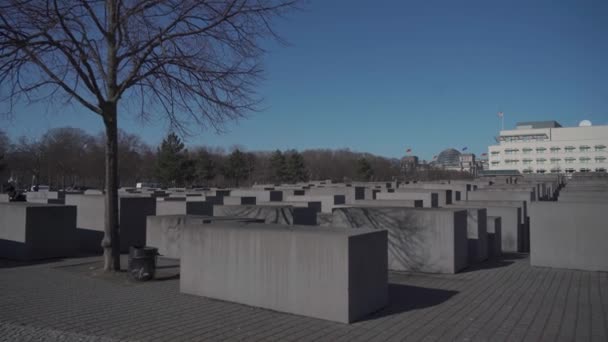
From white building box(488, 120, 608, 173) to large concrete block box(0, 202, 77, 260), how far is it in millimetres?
99677

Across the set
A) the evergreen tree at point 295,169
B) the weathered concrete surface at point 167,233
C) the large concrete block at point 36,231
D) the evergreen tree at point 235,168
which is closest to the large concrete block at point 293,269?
the weathered concrete surface at point 167,233

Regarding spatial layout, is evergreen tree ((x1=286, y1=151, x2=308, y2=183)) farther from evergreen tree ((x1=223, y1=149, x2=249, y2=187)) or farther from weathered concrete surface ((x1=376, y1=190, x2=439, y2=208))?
weathered concrete surface ((x1=376, y1=190, x2=439, y2=208))

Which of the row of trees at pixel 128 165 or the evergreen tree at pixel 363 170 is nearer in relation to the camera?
the row of trees at pixel 128 165

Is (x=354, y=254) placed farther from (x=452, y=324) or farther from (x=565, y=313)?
(x=565, y=313)

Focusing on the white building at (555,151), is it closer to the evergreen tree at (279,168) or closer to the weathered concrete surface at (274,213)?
the evergreen tree at (279,168)

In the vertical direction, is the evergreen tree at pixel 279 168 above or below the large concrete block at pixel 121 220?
above

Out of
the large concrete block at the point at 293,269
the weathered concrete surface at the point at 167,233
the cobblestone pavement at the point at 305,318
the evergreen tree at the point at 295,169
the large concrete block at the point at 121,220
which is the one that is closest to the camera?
the cobblestone pavement at the point at 305,318

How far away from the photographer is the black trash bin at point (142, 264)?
9273mm

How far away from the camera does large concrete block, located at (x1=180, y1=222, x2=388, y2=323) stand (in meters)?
6.70

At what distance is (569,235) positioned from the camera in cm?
1067

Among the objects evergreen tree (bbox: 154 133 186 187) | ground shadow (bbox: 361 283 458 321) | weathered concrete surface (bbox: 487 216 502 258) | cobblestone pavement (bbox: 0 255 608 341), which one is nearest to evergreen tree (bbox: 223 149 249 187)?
evergreen tree (bbox: 154 133 186 187)

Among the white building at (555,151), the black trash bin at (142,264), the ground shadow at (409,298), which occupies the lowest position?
the ground shadow at (409,298)

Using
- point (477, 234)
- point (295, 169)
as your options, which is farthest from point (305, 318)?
point (295, 169)

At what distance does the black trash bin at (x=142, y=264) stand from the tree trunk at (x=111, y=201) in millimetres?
893
